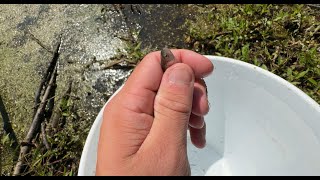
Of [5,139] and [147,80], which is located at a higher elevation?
[147,80]

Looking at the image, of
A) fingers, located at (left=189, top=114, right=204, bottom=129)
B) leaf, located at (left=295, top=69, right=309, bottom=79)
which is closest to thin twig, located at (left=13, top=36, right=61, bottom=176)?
fingers, located at (left=189, top=114, right=204, bottom=129)

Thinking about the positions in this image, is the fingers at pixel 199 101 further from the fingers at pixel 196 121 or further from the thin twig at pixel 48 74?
the thin twig at pixel 48 74

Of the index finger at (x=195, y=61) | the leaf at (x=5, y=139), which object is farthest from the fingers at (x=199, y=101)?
the leaf at (x=5, y=139)

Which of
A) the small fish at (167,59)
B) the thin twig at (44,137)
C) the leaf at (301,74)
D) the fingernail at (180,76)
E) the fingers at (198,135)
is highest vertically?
the small fish at (167,59)

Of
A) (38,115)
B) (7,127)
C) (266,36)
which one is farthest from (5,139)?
(266,36)

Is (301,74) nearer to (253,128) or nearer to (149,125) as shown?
(253,128)

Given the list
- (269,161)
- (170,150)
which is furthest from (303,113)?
(170,150)
